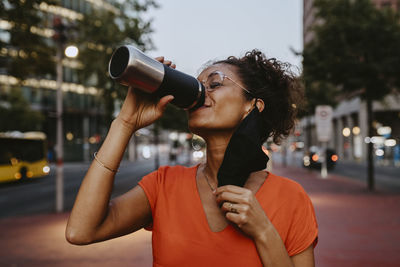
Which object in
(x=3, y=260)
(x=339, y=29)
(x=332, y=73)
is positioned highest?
(x=339, y=29)

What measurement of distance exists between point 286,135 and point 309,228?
2.34ft

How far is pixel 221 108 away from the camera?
1757 millimetres

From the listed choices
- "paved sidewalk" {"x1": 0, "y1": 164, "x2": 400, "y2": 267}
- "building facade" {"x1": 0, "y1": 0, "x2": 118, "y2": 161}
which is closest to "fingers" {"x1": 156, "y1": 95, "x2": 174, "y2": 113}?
"paved sidewalk" {"x1": 0, "y1": 164, "x2": 400, "y2": 267}

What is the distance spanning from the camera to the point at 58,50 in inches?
439

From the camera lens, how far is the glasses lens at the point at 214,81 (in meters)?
1.80

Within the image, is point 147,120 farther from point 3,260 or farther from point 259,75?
point 3,260

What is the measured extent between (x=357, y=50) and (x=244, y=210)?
13.2m

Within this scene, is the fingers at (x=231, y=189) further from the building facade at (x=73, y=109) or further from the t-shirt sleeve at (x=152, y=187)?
the building facade at (x=73, y=109)

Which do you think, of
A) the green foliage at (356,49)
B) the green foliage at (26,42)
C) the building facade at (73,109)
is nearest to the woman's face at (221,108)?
the green foliage at (26,42)

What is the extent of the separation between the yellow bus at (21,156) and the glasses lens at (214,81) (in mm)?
20133

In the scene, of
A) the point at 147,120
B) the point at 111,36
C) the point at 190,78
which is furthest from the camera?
the point at 111,36

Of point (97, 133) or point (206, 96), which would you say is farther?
point (97, 133)

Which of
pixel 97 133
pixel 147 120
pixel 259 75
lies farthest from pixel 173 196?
pixel 97 133

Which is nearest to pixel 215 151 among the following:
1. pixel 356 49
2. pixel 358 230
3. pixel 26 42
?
pixel 358 230
